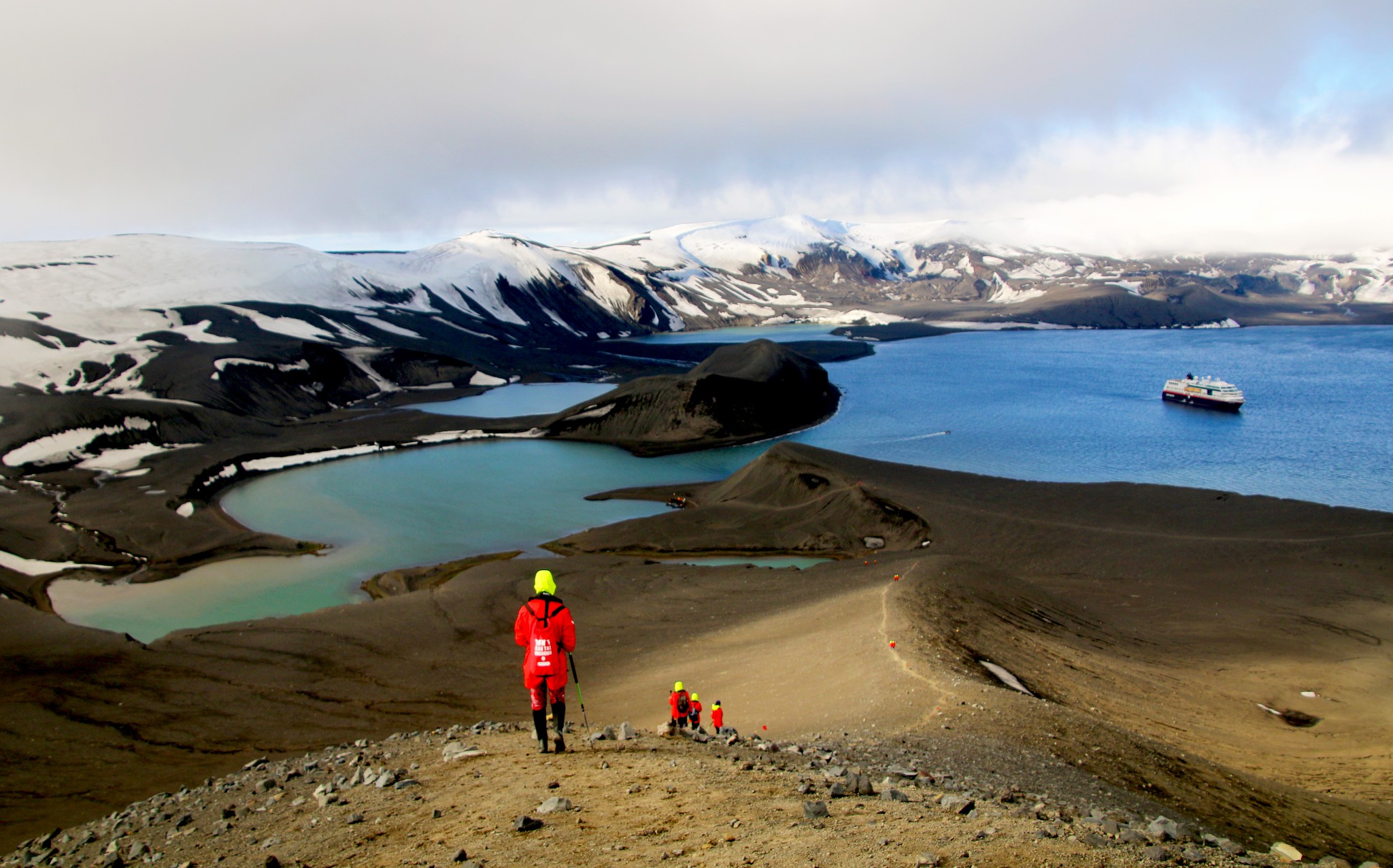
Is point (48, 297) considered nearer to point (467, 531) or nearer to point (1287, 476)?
point (467, 531)

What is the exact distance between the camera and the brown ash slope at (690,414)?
47875 mm

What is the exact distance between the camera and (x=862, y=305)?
177500mm

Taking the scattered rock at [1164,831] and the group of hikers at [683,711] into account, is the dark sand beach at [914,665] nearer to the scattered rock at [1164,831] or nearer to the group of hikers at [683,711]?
the group of hikers at [683,711]

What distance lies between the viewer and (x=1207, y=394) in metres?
52.3

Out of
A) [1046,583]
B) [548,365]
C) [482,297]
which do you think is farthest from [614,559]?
[482,297]

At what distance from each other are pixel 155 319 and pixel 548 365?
33.9 metres

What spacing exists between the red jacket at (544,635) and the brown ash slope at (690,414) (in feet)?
126

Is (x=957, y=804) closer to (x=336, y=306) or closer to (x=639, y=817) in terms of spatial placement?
(x=639, y=817)

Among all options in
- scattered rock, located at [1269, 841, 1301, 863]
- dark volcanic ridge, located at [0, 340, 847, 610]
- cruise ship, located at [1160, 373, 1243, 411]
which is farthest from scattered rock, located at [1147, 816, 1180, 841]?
cruise ship, located at [1160, 373, 1243, 411]

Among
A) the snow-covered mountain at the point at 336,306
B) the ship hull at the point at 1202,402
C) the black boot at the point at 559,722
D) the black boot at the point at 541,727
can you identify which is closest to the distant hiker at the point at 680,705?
the black boot at the point at 559,722

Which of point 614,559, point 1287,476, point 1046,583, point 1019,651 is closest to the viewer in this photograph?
point 1019,651

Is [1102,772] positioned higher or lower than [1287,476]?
higher

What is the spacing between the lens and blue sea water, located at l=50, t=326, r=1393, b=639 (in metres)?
24.3

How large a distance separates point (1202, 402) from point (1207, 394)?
23.5 inches
